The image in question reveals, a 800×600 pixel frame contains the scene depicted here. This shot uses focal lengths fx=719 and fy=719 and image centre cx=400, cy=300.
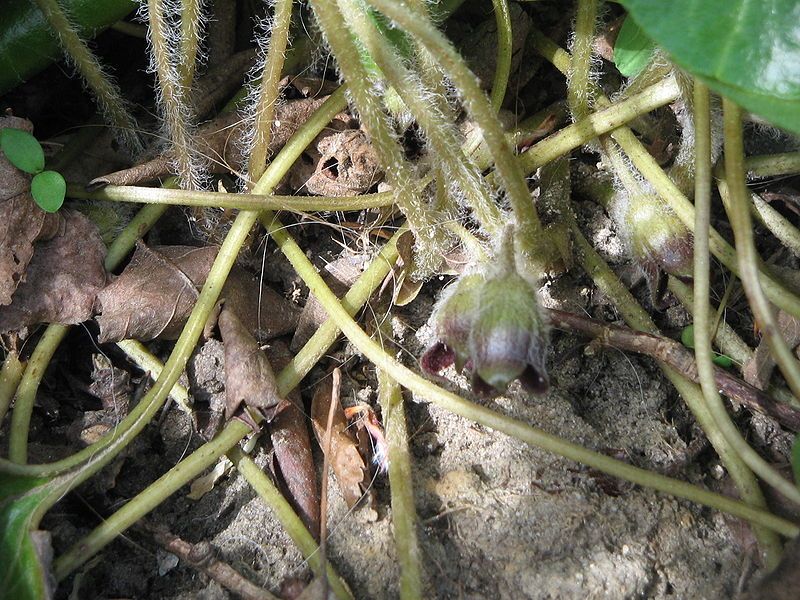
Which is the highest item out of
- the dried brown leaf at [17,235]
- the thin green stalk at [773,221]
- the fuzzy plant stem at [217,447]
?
the dried brown leaf at [17,235]

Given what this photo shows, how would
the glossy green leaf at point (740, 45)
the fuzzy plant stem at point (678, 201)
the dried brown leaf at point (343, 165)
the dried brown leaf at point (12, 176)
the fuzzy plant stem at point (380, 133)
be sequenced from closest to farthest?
the glossy green leaf at point (740, 45) < the fuzzy plant stem at point (380, 133) < the fuzzy plant stem at point (678, 201) < the dried brown leaf at point (12, 176) < the dried brown leaf at point (343, 165)

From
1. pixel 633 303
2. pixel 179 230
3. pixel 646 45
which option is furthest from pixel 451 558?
pixel 646 45

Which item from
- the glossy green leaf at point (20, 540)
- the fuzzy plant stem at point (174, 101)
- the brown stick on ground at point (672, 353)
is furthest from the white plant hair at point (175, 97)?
the brown stick on ground at point (672, 353)

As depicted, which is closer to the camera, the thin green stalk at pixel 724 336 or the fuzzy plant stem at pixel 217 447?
the fuzzy plant stem at pixel 217 447

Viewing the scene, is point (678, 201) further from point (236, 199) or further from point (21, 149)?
point (21, 149)

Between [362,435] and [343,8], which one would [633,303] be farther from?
[343,8]

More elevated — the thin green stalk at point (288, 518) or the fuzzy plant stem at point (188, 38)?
the fuzzy plant stem at point (188, 38)

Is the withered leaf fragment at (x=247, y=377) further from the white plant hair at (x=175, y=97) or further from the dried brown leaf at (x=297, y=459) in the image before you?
the white plant hair at (x=175, y=97)
